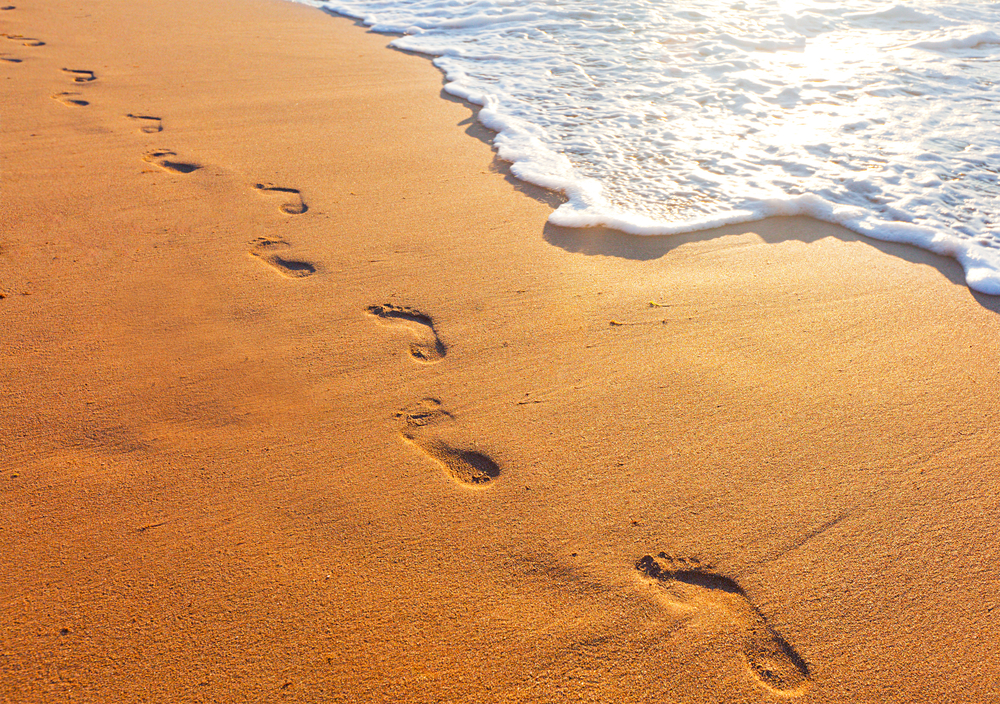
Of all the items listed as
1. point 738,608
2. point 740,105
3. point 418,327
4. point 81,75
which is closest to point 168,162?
point 81,75

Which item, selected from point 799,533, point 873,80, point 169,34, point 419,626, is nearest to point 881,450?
point 799,533

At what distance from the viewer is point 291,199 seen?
9.59 ft

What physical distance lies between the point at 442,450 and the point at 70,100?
3599 millimetres

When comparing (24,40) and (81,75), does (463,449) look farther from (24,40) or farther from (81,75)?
(24,40)

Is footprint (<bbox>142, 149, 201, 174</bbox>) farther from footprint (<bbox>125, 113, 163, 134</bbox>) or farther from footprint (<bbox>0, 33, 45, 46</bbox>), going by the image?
footprint (<bbox>0, 33, 45, 46</bbox>)

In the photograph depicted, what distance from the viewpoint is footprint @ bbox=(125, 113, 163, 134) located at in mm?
3453

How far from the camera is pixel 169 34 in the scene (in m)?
5.08

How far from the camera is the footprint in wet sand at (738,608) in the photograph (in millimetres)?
1341

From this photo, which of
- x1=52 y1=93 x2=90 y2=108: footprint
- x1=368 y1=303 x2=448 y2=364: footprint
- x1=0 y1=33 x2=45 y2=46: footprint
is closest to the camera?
x1=368 y1=303 x2=448 y2=364: footprint

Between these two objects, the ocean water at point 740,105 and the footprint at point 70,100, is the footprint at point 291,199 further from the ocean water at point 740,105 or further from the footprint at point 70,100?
the footprint at point 70,100

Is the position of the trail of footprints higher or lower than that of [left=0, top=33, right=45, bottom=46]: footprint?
lower

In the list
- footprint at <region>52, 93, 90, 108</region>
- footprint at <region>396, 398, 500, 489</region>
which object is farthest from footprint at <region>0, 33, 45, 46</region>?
footprint at <region>396, 398, 500, 489</region>

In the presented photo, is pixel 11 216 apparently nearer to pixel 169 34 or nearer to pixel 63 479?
pixel 63 479

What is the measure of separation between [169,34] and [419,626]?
18.1ft
